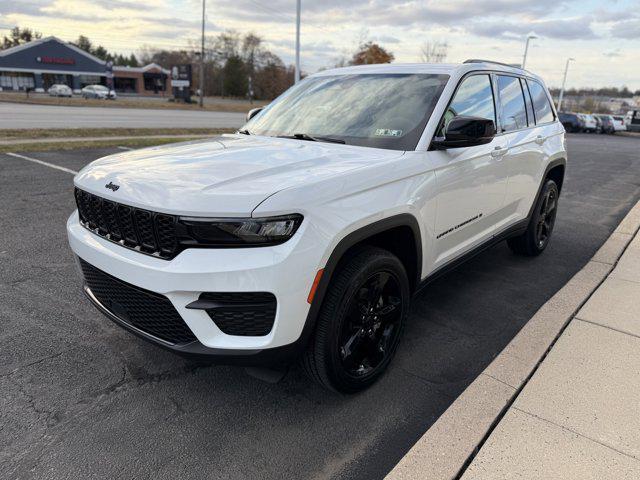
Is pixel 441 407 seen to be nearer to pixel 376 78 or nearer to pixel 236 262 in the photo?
pixel 236 262

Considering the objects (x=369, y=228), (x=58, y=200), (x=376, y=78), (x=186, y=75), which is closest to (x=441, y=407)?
(x=369, y=228)

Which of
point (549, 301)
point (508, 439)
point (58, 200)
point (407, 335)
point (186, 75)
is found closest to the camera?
point (508, 439)

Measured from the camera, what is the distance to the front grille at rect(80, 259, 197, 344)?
2.30 meters

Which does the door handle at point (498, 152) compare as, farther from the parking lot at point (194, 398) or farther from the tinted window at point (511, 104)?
the parking lot at point (194, 398)

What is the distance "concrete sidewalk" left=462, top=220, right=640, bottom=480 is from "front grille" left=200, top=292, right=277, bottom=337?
1.13 meters

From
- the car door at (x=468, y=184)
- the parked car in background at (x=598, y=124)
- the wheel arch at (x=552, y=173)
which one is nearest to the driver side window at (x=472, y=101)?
the car door at (x=468, y=184)

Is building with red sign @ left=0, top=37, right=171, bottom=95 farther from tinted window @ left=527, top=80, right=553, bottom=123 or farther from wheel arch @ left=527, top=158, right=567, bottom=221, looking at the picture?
wheel arch @ left=527, top=158, right=567, bottom=221

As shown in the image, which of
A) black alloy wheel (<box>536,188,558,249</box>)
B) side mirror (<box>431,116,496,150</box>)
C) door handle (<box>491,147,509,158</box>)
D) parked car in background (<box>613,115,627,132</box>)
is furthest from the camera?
parked car in background (<box>613,115,627,132</box>)

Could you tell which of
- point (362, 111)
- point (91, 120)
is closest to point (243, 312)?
point (362, 111)

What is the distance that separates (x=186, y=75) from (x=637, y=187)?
59.8 meters

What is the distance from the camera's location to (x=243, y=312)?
86.2 inches

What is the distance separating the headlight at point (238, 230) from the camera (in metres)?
2.14

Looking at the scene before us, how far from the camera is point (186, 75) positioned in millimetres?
62281

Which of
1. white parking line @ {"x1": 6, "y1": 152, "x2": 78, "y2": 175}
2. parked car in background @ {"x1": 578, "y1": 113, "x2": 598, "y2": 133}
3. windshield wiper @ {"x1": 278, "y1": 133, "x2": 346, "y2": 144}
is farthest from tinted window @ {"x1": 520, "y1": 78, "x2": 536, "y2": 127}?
parked car in background @ {"x1": 578, "y1": 113, "x2": 598, "y2": 133}
